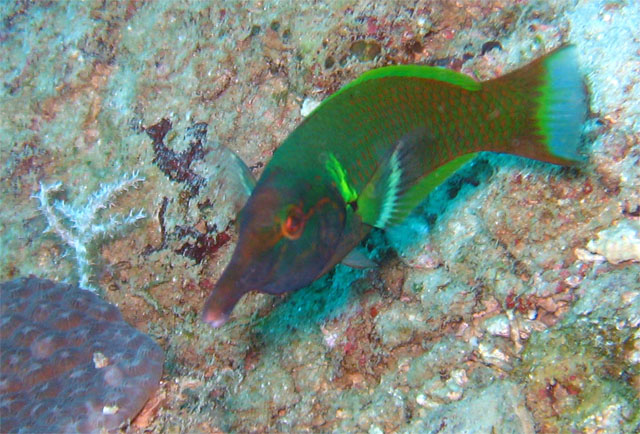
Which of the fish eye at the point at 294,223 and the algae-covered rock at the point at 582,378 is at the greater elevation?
the fish eye at the point at 294,223

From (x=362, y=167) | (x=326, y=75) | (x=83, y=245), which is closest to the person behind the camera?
(x=362, y=167)

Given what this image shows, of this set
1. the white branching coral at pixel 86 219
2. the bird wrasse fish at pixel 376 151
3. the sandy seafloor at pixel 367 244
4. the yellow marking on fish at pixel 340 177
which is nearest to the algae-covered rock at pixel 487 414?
the sandy seafloor at pixel 367 244

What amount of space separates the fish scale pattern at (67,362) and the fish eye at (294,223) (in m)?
1.90

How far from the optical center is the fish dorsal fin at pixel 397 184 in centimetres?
196

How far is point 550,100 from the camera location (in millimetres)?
2301

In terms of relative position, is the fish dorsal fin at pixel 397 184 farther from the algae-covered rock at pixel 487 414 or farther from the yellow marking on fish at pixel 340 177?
the algae-covered rock at pixel 487 414

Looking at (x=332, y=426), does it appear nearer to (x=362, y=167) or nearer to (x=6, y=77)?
(x=362, y=167)

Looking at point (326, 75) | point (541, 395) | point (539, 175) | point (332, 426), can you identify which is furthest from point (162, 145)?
point (541, 395)

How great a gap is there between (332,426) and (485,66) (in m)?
2.75

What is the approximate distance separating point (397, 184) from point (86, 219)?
3135 mm

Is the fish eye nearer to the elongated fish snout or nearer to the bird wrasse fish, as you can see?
the bird wrasse fish

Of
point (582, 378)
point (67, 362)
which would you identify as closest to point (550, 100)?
point (582, 378)

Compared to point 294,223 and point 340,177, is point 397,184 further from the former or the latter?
point 294,223

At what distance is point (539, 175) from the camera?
9.29 ft
